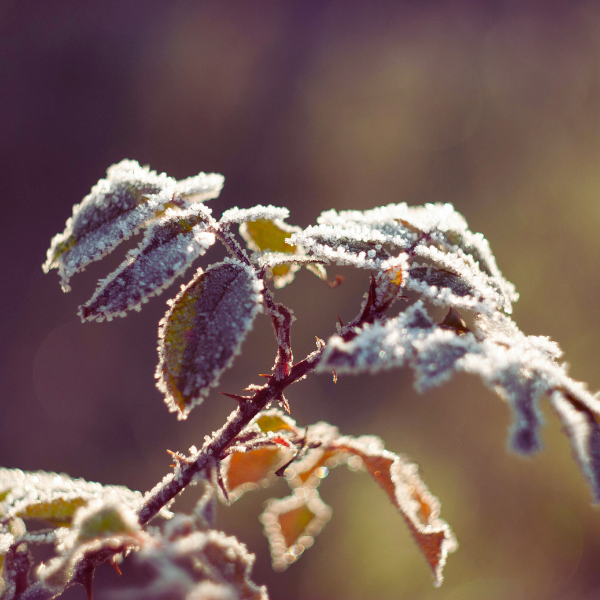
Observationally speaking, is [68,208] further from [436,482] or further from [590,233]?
[590,233]

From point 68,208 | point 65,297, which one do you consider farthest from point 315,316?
point 68,208

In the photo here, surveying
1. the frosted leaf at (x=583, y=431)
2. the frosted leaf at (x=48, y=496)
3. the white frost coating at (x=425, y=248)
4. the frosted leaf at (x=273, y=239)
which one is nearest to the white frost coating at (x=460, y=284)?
the white frost coating at (x=425, y=248)

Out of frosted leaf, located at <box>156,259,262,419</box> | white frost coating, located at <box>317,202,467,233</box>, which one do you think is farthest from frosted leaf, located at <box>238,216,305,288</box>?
frosted leaf, located at <box>156,259,262,419</box>

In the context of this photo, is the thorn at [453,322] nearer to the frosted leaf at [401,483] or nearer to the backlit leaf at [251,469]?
the frosted leaf at [401,483]

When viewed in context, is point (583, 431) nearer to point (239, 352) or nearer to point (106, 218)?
point (239, 352)

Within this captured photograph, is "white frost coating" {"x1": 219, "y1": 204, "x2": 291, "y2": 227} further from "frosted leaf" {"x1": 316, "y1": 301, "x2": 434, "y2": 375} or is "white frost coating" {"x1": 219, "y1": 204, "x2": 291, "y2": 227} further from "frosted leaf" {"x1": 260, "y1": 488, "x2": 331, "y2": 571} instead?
"frosted leaf" {"x1": 260, "y1": 488, "x2": 331, "y2": 571}

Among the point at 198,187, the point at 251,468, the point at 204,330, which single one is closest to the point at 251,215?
the point at 198,187
